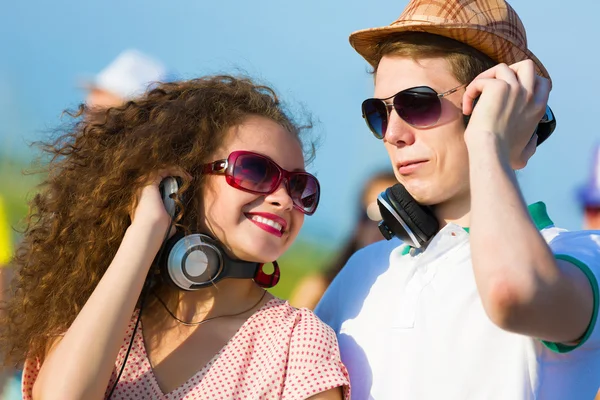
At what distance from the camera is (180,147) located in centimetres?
278

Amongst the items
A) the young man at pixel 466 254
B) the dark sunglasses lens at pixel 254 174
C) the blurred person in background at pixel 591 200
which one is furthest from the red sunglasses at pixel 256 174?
the blurred person in background at pixel 591 200

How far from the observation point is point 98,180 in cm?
281

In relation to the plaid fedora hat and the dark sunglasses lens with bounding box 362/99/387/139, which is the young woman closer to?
the dark sunglasses lens with bounding box 362/99/387/139

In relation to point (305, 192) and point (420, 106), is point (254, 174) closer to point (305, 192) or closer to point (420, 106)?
point (305, 192)

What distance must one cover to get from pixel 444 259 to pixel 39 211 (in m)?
1.53

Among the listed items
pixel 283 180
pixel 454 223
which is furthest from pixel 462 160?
pixel 283 180

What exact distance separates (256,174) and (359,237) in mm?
2882

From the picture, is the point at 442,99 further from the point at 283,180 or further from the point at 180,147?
the point at 180,147

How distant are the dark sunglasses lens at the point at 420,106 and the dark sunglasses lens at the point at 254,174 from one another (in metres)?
0.49

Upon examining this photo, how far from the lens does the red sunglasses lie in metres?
2.65

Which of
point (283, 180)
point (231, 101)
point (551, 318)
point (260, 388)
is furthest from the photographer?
point (231, 101)

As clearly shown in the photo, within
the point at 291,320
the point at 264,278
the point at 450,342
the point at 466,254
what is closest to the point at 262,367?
the point at 291,320

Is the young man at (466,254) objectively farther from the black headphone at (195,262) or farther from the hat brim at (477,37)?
the black headphone at (195,262)

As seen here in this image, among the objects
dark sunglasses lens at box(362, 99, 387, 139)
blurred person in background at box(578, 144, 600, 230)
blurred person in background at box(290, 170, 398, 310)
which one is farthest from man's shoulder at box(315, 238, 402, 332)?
blurred person in background at box(578, 144, 600, 230)
